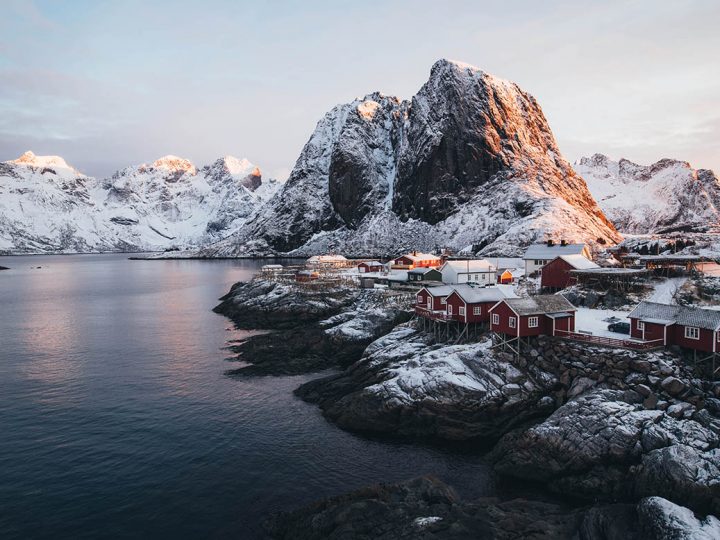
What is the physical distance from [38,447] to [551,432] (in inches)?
1408

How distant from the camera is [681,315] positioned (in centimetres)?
3669

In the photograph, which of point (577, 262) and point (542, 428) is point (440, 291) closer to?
point (577, 262)

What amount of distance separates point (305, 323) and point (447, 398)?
40.7m

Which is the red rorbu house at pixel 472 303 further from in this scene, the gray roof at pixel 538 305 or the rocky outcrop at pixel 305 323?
the rocky outcrop at pixel 305 323

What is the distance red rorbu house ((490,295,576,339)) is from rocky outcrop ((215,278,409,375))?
2050cm

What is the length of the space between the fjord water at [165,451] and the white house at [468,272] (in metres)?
35.4

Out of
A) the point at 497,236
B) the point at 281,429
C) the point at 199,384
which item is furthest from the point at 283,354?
the point at 497,236

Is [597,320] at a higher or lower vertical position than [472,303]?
lower

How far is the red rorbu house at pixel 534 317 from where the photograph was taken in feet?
135

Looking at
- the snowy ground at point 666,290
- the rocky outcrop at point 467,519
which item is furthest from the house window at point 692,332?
the rocky outcrop at point 467,519

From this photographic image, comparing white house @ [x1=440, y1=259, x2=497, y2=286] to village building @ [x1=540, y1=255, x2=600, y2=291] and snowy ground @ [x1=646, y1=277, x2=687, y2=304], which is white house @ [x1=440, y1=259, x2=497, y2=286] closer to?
village building @ [x1=540, y1=255, x2=600, y2=291]

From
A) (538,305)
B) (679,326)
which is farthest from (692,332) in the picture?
(538,305)

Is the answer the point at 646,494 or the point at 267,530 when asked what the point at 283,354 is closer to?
the point at 267,530

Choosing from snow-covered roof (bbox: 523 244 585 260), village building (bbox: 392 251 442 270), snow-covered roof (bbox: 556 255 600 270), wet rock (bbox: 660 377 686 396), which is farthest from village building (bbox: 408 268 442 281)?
wet rock (bbox: 660 377 686 396)
